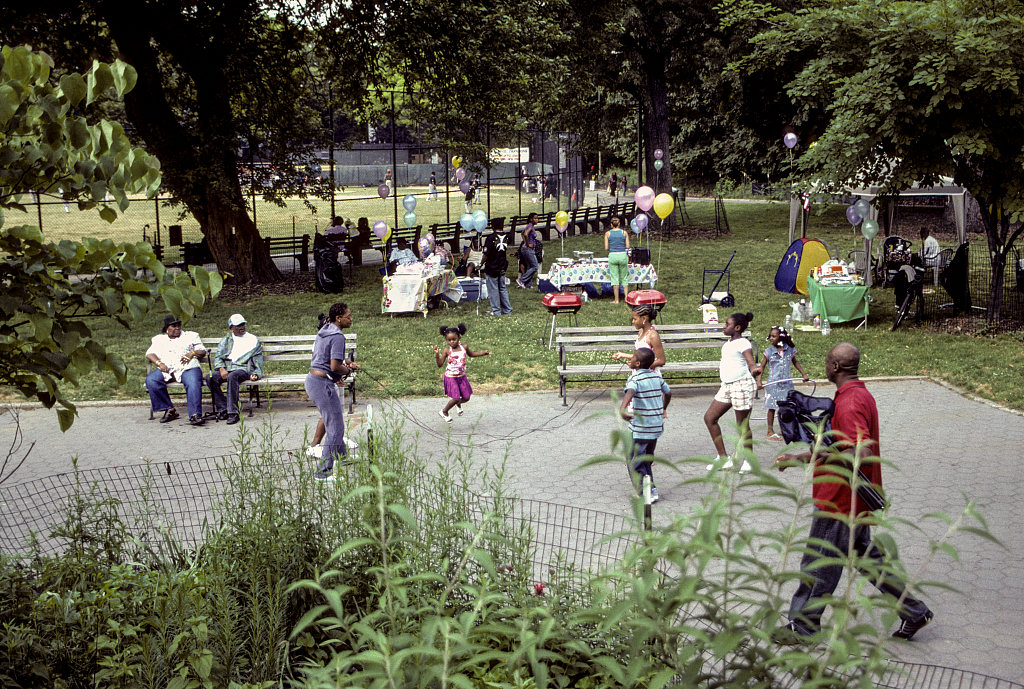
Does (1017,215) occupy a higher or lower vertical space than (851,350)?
higher

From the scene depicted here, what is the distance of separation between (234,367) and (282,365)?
8.54ft

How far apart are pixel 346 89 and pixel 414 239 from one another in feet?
17.8

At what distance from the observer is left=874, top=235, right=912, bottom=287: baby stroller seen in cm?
1905

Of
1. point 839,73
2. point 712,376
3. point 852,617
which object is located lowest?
point 712,376

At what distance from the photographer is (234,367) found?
11.1 metres

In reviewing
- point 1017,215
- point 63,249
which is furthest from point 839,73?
point 63,249

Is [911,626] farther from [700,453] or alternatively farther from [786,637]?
[700,453]

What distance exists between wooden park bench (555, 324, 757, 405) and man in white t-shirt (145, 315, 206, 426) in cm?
445

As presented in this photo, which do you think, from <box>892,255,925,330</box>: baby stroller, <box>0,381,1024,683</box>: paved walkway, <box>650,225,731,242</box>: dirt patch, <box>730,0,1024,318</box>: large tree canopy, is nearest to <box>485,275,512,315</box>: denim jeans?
<box>0,381,1024,683</box>: paved walkway

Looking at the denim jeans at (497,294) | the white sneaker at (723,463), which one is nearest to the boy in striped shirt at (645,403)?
the white sneaker at (723,463)

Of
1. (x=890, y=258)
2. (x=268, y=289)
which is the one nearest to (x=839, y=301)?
(x=890, y=258)

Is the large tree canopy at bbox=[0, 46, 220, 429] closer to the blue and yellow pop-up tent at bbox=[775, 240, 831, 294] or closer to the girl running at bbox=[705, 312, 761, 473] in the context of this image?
the girl running at bbox=[705, 312, 761, 473]

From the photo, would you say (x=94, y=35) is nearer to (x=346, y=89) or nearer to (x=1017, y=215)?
(x=346, y=89)

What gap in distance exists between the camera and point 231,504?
513 centimetres
